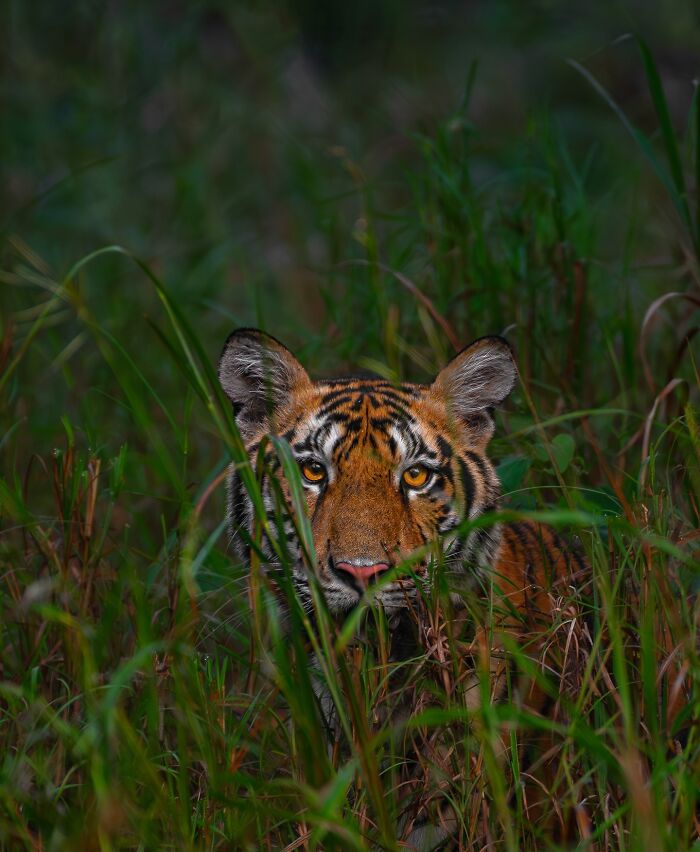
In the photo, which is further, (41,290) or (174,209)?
(174,209)

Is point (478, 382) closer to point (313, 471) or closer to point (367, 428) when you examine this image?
point (367, 428)

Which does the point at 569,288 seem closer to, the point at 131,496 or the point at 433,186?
the point at 433,186

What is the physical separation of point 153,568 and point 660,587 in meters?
1.35

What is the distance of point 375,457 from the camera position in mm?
2955

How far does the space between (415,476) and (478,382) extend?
0.38 m

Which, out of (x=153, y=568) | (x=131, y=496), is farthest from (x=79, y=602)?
(x=131, y=496)

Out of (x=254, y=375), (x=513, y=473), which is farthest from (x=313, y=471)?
(x=513, y=473)

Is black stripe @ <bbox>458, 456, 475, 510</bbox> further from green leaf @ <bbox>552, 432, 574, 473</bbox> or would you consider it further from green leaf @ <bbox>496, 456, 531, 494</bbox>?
green leaf @ <bbox>552, 432, 574, 473</bbox>

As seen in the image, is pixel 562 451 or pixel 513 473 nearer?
pixel 562 451

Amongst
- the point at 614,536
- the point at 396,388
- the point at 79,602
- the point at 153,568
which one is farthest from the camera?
the point at 396,388

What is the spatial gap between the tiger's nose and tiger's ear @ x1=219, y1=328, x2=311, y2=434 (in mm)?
597

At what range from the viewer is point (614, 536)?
2559mm

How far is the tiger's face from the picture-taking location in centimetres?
275

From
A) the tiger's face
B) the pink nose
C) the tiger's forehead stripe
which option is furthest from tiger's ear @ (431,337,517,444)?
the pink nose
